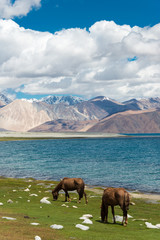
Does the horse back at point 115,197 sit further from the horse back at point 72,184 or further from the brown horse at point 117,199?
the horse back at point 72,184

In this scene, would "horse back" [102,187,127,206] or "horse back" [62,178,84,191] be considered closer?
"horse back" [102,187,127,206]

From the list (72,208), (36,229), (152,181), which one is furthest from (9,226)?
(152,181)

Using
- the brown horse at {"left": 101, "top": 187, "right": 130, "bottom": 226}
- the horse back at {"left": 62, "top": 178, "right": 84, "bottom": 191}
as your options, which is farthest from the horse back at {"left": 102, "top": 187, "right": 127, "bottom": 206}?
the horse back at {"left": 62, "top": 178, "right": 84, "bottom": 191}

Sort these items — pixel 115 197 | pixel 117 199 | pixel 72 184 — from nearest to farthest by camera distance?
pixel 117 199 → pixel 115 197 → pixel 72 184

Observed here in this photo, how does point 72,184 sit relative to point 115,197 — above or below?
below

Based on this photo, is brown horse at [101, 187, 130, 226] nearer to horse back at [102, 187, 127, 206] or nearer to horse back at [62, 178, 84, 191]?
horse back at [102, 187, 127, 206]

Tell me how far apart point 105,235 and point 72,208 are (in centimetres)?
1017

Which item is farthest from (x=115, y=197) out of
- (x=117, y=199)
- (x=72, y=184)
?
(x=72, y=184)

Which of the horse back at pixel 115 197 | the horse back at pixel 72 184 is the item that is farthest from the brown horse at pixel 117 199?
the horse back at pixel 72 184

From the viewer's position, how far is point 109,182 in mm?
54188

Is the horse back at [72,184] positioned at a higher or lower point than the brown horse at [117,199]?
lower

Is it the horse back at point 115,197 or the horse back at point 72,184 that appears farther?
the horse back at point 72,184

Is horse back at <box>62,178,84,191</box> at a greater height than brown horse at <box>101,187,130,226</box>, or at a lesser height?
lesser

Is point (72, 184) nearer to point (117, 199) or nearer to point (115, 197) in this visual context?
point (115, 197)
